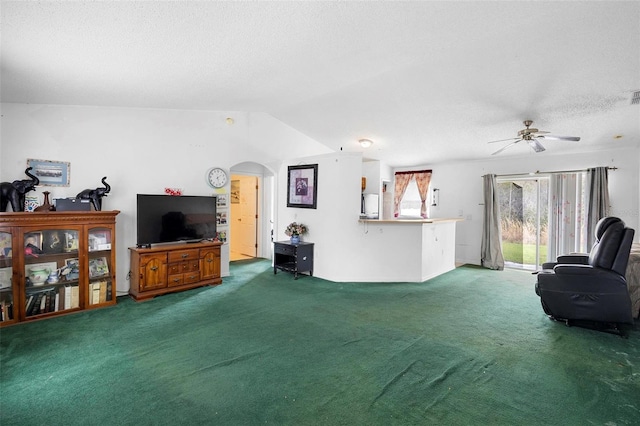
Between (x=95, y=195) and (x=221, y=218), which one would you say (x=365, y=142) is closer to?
(x=221, y=218)

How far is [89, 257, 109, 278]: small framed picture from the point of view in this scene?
13.2ft

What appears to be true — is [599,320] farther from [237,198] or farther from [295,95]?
[237,198]

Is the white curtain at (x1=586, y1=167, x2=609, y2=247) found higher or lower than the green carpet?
higher

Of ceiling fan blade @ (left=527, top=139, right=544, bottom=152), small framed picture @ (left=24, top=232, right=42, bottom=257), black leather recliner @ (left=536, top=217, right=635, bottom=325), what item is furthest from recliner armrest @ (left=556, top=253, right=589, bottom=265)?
small framed picture @ (left=24, top=232, right=42, bottom=257)

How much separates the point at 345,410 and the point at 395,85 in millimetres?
3835

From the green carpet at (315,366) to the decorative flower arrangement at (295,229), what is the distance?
71.7 inches

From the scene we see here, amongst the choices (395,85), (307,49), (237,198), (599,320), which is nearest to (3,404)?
(307,49)

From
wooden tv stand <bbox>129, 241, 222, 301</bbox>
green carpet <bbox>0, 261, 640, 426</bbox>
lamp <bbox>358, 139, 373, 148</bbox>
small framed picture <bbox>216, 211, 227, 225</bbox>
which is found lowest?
green carpet <bbox>0, 261, 640, 426</bbox>

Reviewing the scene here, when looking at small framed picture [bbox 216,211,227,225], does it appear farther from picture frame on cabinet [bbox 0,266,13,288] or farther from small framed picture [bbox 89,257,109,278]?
picture frame on cabinet [bbox 0,266,13,288]

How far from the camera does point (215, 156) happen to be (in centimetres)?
547

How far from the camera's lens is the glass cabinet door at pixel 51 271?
353cm

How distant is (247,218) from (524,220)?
6302 mm

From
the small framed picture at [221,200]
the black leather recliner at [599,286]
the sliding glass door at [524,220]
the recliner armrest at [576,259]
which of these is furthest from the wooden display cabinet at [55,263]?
the sliding glass door at [524,220]

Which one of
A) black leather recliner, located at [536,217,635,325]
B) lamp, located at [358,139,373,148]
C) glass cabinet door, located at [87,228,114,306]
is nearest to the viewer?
black leather recliner, located at [536,217,635,325]
